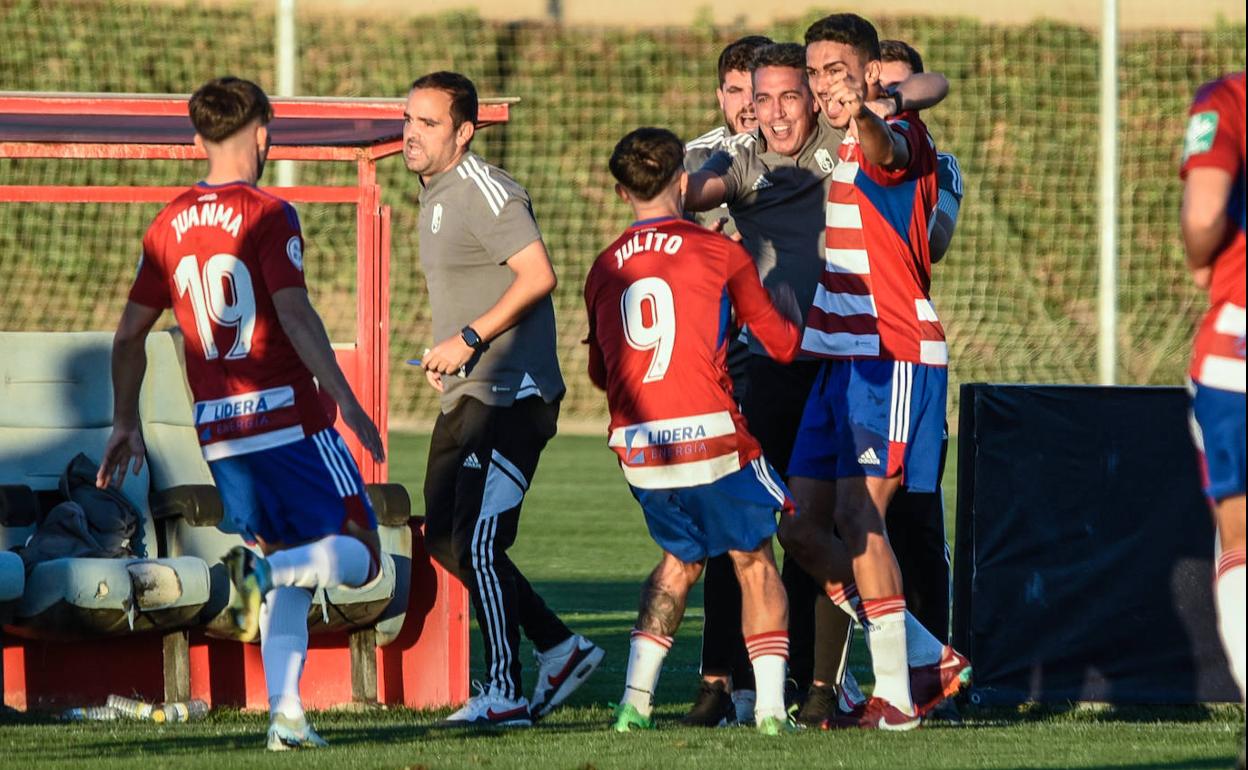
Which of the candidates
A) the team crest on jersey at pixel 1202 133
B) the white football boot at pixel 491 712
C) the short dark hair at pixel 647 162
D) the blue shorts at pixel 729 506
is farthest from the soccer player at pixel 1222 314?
the white football boot at pixel 491 712

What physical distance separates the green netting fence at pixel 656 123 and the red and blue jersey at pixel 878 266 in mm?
14246

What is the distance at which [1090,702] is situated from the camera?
6.68 metres

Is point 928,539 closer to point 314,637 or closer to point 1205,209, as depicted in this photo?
point 314,637

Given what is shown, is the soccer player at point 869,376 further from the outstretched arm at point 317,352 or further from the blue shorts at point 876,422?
the outstretched arm at point 317,352

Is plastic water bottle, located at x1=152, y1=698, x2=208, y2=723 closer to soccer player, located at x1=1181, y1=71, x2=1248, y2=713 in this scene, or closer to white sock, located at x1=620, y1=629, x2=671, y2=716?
white sock, located at x1=620, y1=629, x2=671, y2=716

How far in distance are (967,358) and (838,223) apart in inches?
568

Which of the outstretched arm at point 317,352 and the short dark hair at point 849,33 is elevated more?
the short dark hair at point 849,33

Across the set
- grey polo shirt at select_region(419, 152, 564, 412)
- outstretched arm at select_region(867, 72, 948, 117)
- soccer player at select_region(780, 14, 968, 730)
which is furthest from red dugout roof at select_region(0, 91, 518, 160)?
outstretched arm at select_region(867, 72, 948, 117)

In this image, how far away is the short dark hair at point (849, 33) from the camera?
579cm

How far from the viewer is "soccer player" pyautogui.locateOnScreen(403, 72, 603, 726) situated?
6.04 m

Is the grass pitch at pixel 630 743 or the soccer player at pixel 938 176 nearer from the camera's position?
the grass pitch at pixel 630 743

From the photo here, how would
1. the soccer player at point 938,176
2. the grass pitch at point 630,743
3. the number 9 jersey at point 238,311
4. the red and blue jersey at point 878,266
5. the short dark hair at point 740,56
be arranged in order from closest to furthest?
the grass pitch at point 630,743 < the number 9 jersey at point 238,311 < the red and blue jersey at point 878,266 < the soccer player at point 938,176 < the short dark hair at point 740,56

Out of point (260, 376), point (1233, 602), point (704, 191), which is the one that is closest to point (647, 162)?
point (704, 191)

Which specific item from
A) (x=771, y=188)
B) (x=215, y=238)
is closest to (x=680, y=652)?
(x=771, y=188)
